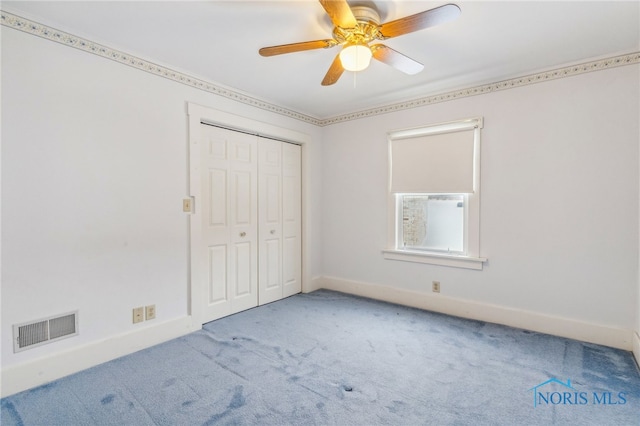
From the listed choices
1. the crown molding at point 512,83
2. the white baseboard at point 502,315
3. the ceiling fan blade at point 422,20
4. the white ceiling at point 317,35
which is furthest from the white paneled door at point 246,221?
the ceiling fan blade at point 422,20

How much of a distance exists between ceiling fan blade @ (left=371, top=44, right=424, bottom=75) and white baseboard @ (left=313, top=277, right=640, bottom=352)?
7.95 ft

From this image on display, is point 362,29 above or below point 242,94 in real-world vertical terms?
below

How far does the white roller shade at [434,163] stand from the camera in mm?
3271

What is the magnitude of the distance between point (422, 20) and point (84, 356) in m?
3.18

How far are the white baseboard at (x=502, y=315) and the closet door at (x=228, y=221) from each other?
1.42m

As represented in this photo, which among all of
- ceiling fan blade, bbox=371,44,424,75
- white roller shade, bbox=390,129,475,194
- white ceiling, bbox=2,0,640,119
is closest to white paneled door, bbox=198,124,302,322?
white ceiling, bbox=2,0,640,119

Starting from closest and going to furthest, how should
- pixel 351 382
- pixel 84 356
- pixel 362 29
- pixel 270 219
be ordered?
1. pixel 362 29
2. pixel 351 382
3. pixel 84 356
4. pixel 270 219

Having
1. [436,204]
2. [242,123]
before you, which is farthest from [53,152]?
[436,204]

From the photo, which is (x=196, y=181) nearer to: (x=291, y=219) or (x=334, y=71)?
(x=291, y=219)

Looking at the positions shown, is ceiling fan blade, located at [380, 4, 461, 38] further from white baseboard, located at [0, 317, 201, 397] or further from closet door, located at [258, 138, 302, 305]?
white baseboard, located at [0, 317, 201, 397]

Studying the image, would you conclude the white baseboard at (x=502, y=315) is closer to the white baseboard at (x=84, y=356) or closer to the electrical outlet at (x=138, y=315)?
the white baseboard at (x=84, y=356)

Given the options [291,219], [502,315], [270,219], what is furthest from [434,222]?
[270,219]

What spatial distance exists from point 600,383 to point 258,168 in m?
3.53

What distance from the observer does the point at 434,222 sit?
3.61m
